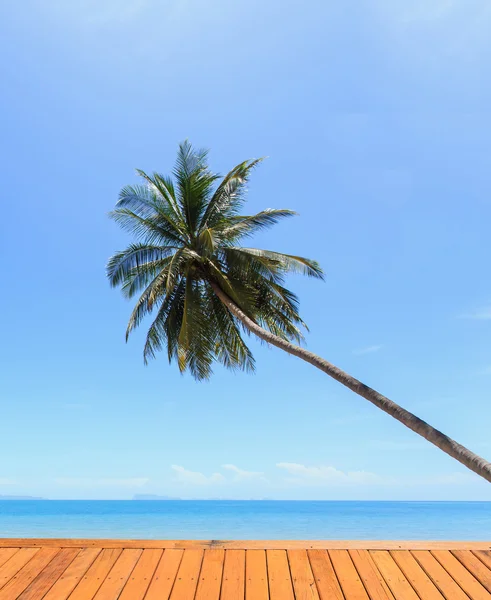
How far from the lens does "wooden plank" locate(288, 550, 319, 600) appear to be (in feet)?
10.7

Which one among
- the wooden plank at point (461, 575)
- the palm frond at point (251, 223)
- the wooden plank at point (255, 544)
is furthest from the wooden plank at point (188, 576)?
the palm frond at point (251, 223)

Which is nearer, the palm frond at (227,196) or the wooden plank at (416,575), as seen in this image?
the wooden plank at (416,575)

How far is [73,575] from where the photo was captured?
11.8ft

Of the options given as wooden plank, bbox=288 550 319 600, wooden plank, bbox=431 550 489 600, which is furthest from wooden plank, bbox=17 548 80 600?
wooden plank, bbox=431 550 489 600

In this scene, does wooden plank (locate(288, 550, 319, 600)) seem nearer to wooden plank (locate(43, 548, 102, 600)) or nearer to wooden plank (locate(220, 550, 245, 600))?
wooden plank (locate(220, 550, 245, 600))

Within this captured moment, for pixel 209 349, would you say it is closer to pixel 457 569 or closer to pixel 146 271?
pixel 146 271

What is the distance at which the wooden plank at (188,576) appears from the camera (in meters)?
3.28

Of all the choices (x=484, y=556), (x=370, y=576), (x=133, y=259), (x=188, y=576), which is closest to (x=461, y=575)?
(x=484, y=556)

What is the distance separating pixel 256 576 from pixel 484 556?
6.70 ft

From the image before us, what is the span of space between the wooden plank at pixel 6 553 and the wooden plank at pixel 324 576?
2599 millimetres

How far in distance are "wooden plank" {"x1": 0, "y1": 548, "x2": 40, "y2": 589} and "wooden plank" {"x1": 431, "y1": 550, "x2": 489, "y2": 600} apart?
3468mm

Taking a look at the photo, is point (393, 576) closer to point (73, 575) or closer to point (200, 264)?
point (73, 575)

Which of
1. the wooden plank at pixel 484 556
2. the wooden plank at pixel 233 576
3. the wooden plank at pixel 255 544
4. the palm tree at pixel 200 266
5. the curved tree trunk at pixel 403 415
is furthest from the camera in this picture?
the palm tree at pixel 200 266

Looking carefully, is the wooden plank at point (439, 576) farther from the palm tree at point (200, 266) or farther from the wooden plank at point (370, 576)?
the palm tree at point (200, 266)
